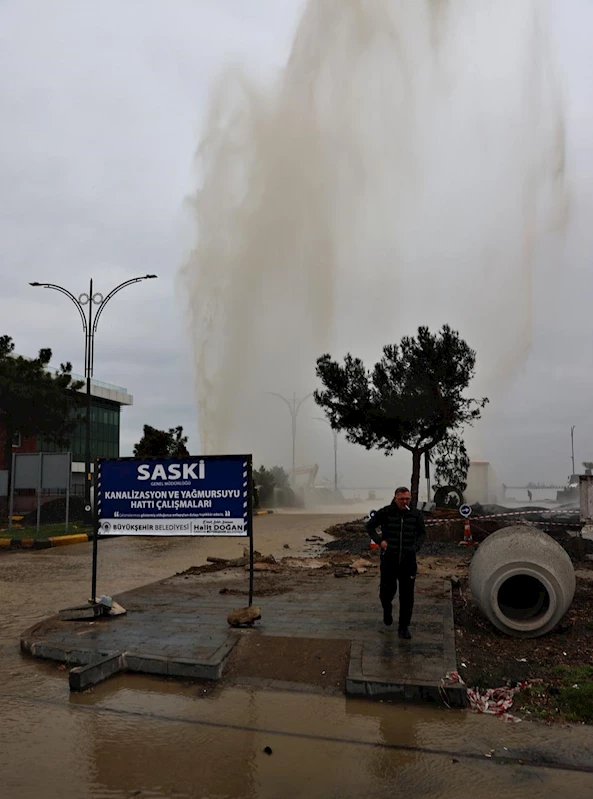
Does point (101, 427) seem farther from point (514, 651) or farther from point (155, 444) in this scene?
point (514, 651)

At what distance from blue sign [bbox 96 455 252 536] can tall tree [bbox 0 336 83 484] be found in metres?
23.7

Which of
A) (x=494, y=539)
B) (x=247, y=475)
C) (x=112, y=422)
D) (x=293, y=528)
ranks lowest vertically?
(x=293, y=528)

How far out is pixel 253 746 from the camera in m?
4.56

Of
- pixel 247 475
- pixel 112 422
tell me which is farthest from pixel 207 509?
pixel 112 422

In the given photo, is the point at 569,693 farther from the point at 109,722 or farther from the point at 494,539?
the point at 109,722

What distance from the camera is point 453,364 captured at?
27766 millimetres

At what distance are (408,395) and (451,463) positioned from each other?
3867 millimetres

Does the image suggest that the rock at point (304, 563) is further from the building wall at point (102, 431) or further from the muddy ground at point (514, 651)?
the building wall at point (102, 431)

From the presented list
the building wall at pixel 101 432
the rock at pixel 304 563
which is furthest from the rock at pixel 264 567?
the building wall at pixel 101 432

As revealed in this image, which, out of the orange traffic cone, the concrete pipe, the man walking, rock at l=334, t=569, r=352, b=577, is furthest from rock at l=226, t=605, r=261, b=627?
the orange traffic cone

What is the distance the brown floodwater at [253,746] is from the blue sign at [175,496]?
2615 millimetres

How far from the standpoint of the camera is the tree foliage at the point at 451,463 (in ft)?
92.6

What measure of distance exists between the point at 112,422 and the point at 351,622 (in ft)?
197

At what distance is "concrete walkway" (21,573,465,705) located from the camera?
576 centimetres
